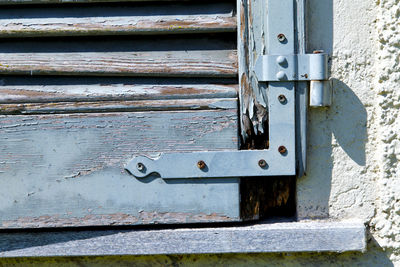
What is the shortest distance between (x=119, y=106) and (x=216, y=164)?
0.29 metres

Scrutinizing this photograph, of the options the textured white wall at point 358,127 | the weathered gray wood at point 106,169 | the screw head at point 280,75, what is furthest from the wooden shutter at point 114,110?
the textured white wall at point 358,127

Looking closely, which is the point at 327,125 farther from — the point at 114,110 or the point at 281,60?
the point at 114,110

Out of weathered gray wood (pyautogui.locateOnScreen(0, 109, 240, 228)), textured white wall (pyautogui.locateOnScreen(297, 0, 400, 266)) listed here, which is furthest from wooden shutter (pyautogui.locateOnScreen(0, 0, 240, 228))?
textured white wall (pyautogui.locateOnScreen(297, 0, 400, 266))

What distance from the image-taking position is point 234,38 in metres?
1.32

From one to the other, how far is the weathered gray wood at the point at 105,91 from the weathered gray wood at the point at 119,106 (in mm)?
16

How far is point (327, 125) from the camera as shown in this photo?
1301 mm

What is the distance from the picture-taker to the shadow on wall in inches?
50.7

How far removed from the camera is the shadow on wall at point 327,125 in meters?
1.29

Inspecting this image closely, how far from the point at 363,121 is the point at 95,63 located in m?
0.69

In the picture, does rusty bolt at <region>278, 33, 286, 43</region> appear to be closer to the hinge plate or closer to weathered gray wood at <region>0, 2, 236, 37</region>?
weathered gray wood at <region>0, 2, 236, 37</region>

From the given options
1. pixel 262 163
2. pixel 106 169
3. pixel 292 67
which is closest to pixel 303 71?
pixel 292 67

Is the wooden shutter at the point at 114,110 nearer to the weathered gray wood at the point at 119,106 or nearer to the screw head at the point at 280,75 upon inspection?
the weathered gray wood at the point at 119,106

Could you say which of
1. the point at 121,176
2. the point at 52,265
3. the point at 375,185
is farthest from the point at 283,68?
the point at 52,265

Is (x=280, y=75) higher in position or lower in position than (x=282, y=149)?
higher
